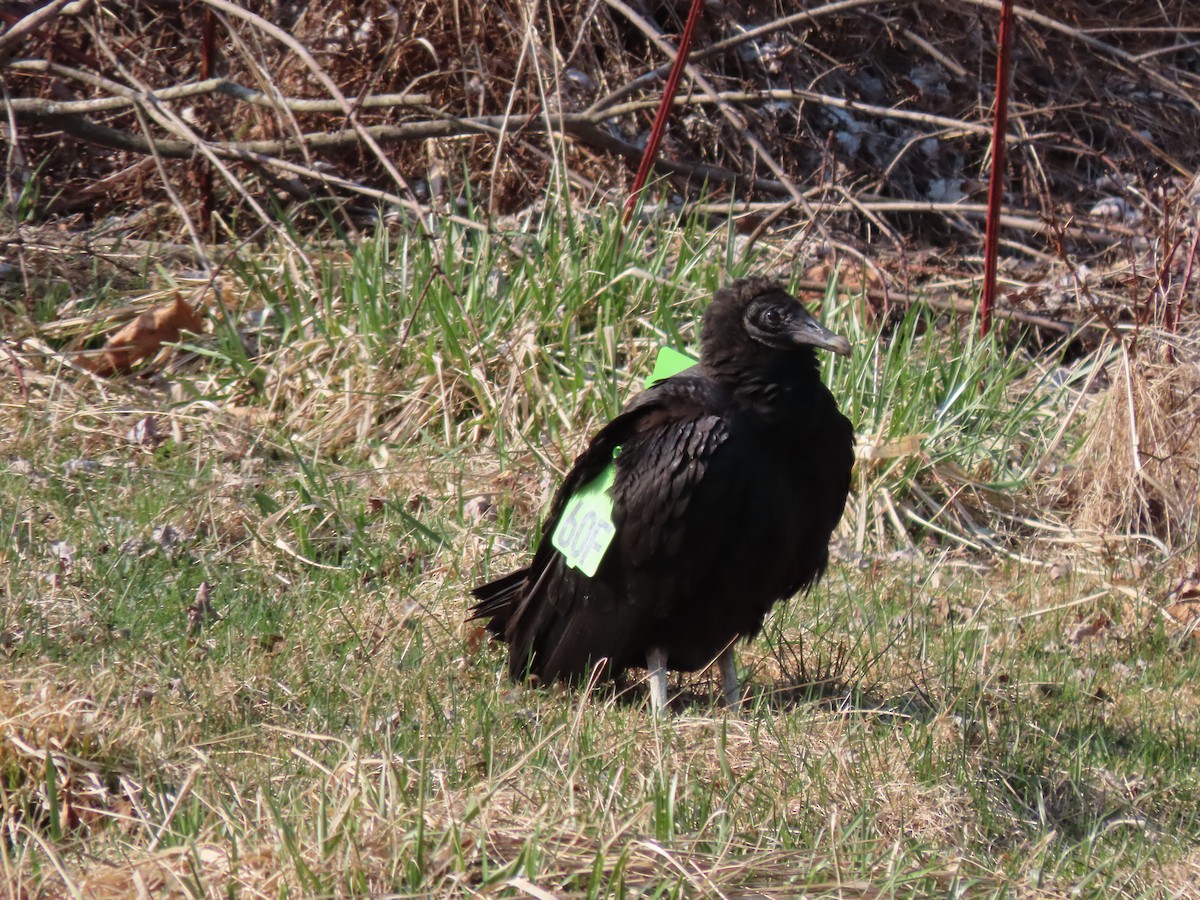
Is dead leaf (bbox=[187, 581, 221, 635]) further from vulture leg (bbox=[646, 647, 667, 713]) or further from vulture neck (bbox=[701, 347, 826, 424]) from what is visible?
vulture neck (bbox=[701, 347, 826, 424])

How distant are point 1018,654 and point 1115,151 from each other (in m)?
5.28

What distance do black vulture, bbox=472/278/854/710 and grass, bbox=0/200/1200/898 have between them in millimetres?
185

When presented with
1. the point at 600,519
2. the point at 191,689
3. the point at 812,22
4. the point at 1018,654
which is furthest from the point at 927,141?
the point at 191,689

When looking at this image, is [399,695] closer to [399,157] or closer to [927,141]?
[399,157]

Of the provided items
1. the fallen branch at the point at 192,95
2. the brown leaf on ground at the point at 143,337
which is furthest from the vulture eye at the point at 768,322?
the fallen branch at the point at 192,95

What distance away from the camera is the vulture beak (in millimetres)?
3346

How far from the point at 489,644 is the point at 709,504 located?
91cm

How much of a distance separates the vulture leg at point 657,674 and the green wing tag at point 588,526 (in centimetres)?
28

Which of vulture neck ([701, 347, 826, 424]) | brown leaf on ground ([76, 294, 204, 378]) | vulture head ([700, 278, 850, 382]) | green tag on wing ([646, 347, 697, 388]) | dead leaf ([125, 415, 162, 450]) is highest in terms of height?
vulture head ([700, 278, 850, 382])

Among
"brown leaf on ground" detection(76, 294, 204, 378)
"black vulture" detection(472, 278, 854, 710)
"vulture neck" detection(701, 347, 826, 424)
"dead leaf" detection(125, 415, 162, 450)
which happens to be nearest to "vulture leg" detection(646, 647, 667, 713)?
"black vulture" detection(472, 278, 854, 710)

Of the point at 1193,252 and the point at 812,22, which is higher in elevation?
the point at 812,22

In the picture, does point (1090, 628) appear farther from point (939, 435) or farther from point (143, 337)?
point (143, 337)

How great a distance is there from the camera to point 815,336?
340cm

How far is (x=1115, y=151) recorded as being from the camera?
8.41 metres
